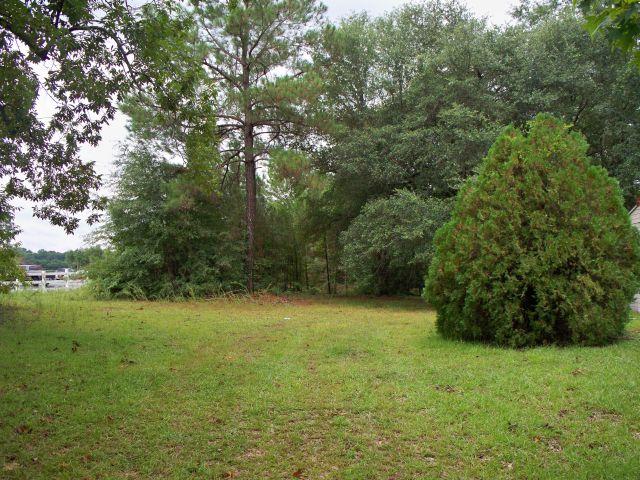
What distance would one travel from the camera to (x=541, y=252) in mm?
5840

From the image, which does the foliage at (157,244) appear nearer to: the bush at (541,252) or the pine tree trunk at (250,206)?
the pine tree trunk at (250,206)

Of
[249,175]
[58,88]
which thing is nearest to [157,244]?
[249,175]

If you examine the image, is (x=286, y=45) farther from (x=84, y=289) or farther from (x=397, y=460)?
(x=397, y=460)

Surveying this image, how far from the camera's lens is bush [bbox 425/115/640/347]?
5.75 m

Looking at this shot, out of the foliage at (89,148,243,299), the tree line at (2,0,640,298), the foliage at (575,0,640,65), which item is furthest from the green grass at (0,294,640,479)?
the foliage at (89,148,243,299)

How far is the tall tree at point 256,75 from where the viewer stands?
42.2 ft

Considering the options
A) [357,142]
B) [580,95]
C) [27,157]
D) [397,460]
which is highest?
[580,95]

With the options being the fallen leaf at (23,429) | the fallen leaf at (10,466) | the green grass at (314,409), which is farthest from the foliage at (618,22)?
the fallen leaf at (23,429)

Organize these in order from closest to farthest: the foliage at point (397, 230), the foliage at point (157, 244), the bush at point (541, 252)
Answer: the bush at point (541, 252) < the foliage at point (397, 230) < the foliage at point (157, 244)

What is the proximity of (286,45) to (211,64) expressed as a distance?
7.78 feet

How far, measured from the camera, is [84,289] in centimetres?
1452

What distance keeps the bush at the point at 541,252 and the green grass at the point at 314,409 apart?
0.43 meters

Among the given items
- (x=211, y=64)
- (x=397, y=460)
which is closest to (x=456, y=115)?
(x=211, y=64)

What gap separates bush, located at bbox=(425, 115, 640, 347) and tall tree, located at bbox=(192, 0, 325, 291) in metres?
7.72
